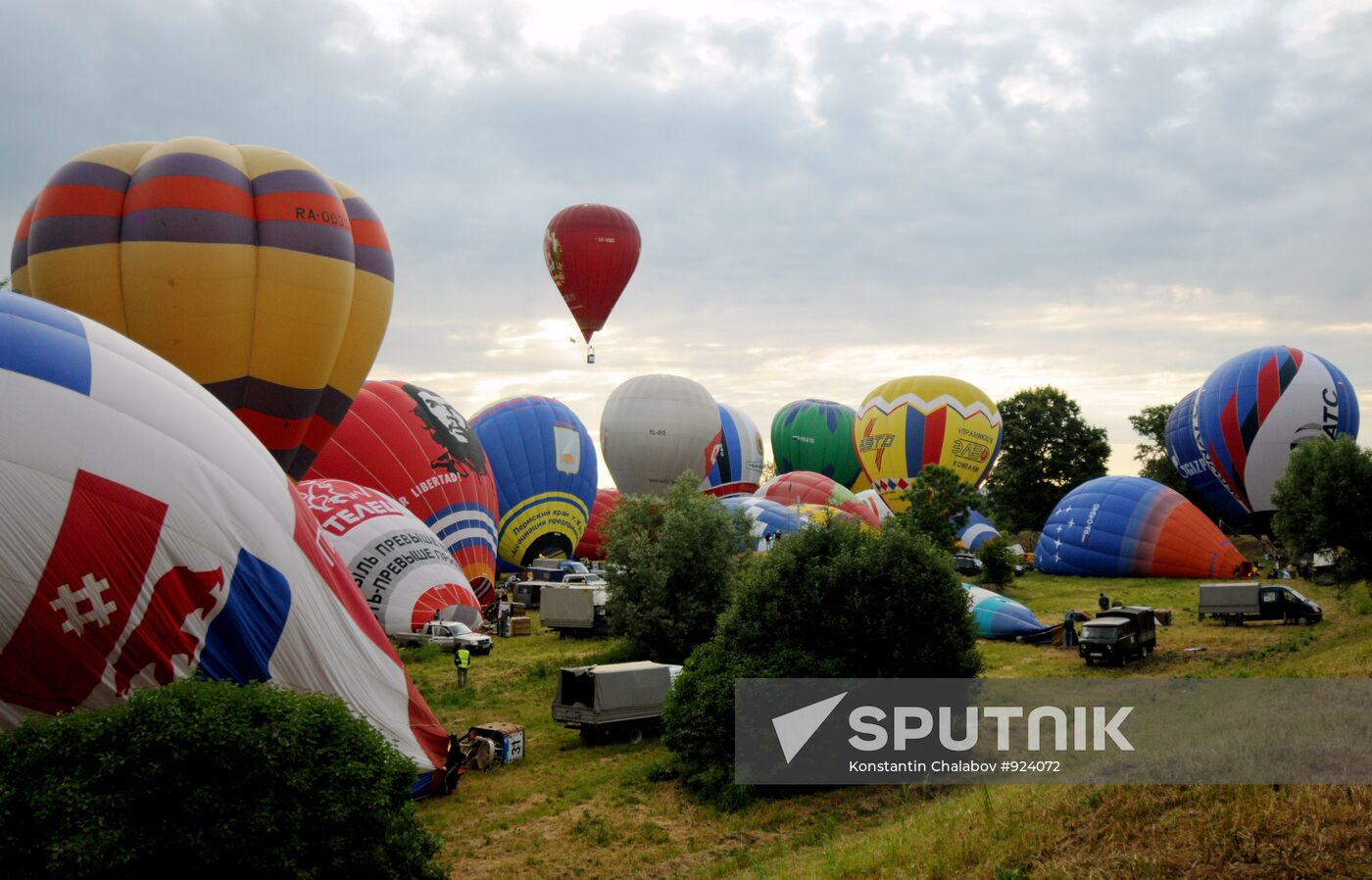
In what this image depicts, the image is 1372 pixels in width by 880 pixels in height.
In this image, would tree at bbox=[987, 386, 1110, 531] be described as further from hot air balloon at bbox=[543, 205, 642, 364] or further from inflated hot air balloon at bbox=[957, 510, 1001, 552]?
hot air balloon at bbox=[543, 205, 642, 364]

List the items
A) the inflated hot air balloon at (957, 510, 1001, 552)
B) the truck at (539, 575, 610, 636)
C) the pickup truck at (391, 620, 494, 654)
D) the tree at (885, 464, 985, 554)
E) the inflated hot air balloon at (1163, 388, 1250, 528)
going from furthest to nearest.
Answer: the inflated hot air balloon at (957, 510, 1001, 552) < the inflated hot air balloon at (1163, 388, 1250, 528) < the tree at (885, 464, 985, 554) < the truck at (539, 575, 610, 636) < the pickup truck at (391, 620, 494, 654)

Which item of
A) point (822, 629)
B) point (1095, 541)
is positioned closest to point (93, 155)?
point (822, 629)

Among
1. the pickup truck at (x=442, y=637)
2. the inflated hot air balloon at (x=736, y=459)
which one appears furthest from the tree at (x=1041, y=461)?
the pickup truck at (x=442, y=637)

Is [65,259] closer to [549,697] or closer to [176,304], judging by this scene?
[176,304]

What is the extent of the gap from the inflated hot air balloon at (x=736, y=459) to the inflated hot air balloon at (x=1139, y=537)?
92.5 ft

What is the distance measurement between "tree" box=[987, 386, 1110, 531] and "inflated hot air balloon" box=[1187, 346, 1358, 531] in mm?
27001

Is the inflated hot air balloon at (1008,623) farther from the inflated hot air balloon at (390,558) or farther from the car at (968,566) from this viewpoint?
the car at (968,566)

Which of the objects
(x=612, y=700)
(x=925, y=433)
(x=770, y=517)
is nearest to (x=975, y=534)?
(x=925, y=433)

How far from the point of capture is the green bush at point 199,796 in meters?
8.88

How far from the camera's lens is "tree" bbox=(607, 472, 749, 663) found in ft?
86.2

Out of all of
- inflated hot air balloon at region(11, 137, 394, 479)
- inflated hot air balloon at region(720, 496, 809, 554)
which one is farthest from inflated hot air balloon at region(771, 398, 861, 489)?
inflated hot air balloon at region(11, 137, 394, 479)

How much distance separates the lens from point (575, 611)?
31.6 metres

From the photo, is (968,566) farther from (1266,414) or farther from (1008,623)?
(1008,623)

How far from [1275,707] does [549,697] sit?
14896mm
